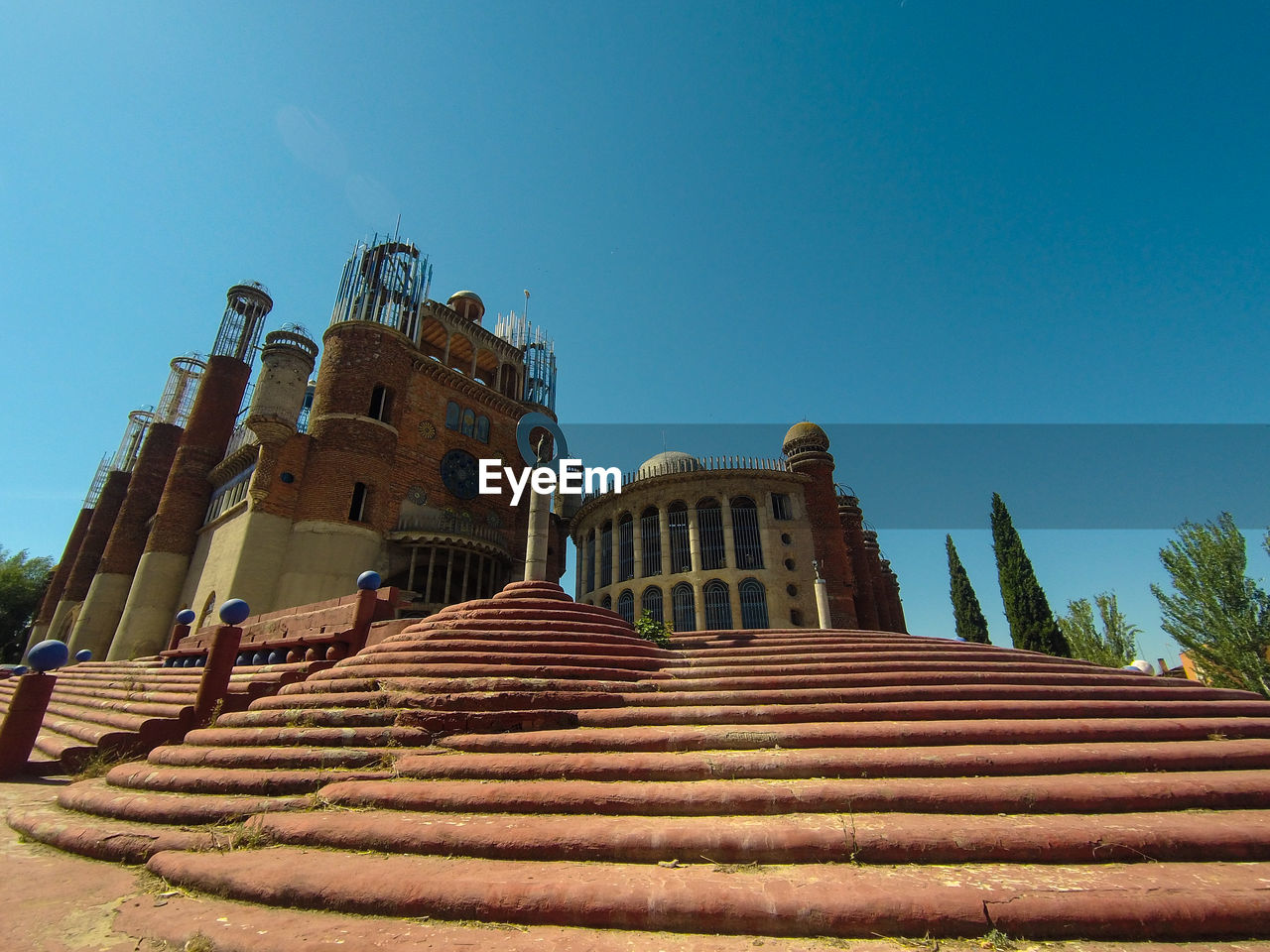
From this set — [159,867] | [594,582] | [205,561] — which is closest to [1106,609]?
[594,582]

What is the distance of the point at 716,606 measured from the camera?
24.1 m

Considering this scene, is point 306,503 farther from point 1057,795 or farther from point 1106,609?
point 1106,609

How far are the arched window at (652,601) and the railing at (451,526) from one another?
22.6ft

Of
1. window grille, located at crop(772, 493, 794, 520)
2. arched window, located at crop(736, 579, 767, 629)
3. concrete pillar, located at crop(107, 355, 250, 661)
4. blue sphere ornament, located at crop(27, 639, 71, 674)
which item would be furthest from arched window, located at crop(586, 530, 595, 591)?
blue sphere ornament, located at crop(27, 639, 71, 674)

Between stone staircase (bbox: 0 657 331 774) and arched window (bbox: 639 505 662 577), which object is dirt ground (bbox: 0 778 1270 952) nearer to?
stone staircase (bbox: 0 657 331 774)

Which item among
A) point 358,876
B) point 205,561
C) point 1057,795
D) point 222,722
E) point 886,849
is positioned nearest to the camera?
point 358,876

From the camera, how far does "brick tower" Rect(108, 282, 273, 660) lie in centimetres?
2317

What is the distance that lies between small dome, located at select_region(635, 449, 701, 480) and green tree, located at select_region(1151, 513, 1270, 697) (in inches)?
733

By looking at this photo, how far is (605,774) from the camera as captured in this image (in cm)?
531

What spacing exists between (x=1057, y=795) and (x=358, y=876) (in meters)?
5.59

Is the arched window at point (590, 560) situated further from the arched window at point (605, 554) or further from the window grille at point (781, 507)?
the window grille at point (781, 507)

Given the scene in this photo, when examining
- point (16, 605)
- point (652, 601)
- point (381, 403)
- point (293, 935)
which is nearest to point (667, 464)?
point (652, 601)

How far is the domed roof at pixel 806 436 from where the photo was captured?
92.0 feet

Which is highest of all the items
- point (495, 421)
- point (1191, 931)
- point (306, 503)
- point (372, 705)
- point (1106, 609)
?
point (495, 421)
